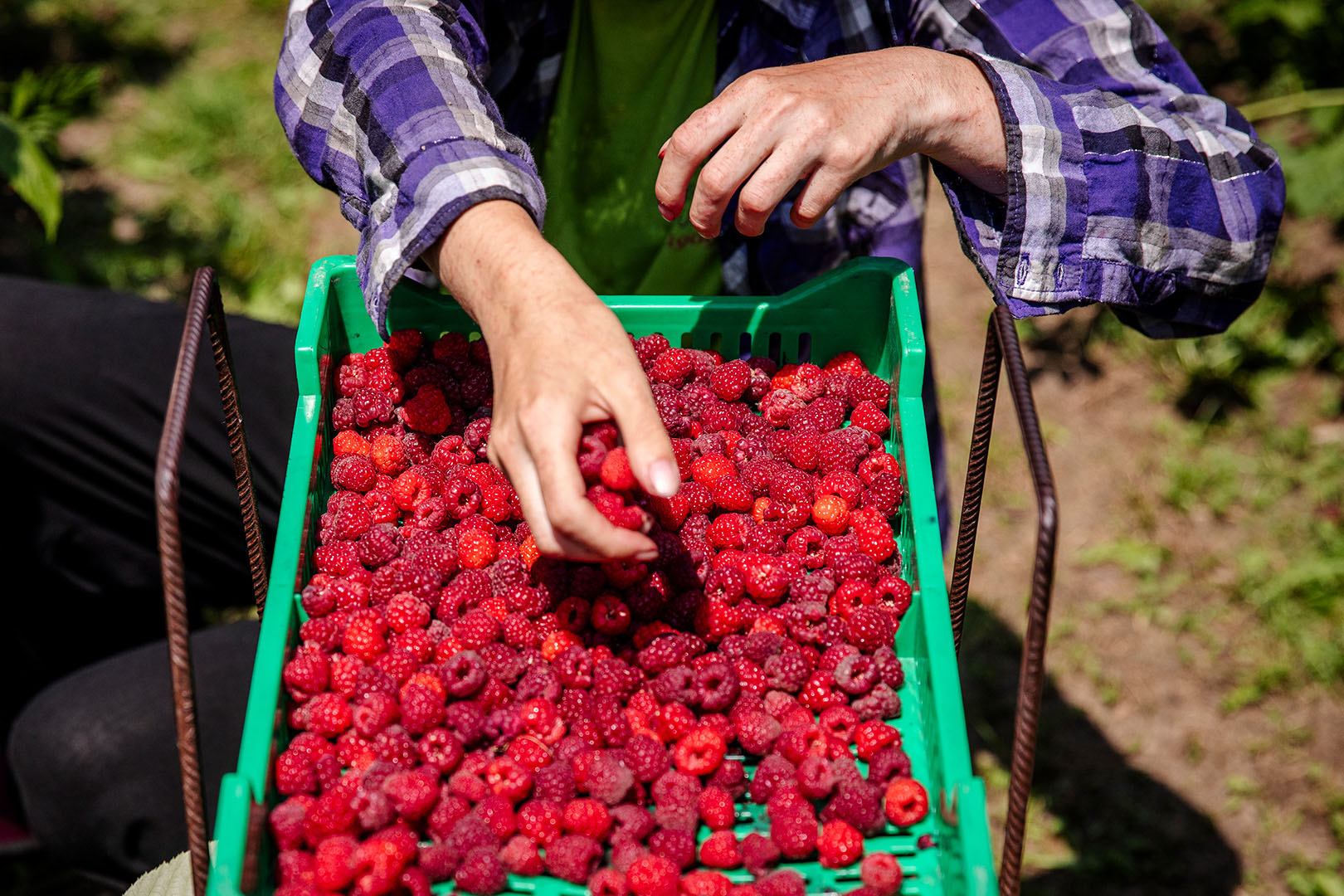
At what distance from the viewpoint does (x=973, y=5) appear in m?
1.69

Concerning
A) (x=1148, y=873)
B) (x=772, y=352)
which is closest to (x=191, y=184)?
(x=772, y=352)

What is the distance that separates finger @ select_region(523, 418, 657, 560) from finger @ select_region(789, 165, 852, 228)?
502 mm

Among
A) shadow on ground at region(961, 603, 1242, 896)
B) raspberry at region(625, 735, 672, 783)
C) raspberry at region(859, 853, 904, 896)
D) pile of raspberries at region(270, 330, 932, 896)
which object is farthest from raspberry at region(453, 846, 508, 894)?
shadow on ground at region(961, 603, 1242, 896)

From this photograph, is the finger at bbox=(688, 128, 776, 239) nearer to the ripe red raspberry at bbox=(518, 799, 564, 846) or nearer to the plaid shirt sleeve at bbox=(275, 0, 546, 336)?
the plaid shirt sleeve at bbox=(275, 0, 546, 336)

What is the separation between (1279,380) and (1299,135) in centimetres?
120

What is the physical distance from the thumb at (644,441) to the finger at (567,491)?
58mm

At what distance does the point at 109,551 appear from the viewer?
2.44 metres

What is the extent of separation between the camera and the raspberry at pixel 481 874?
131 centimetres

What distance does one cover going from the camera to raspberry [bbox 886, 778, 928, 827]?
139 centimetres

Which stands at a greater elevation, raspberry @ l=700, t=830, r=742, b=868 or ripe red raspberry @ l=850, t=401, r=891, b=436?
ripe red raspberry @ l=850, t=401, r=891, b=436

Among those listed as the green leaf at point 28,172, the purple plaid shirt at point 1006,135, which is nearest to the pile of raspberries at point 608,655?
the purple plaid shirt at point 1006,135

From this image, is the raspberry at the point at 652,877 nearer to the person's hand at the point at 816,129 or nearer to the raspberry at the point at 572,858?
the raspberry at the point at 572,858

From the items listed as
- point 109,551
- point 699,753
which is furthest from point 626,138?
point 109,551

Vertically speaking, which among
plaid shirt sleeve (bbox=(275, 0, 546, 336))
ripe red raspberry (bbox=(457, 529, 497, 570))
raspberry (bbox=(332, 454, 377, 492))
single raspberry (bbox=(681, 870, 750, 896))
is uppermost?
plaid shirt sleeve (bbox=(275, 0, 546, 336))
